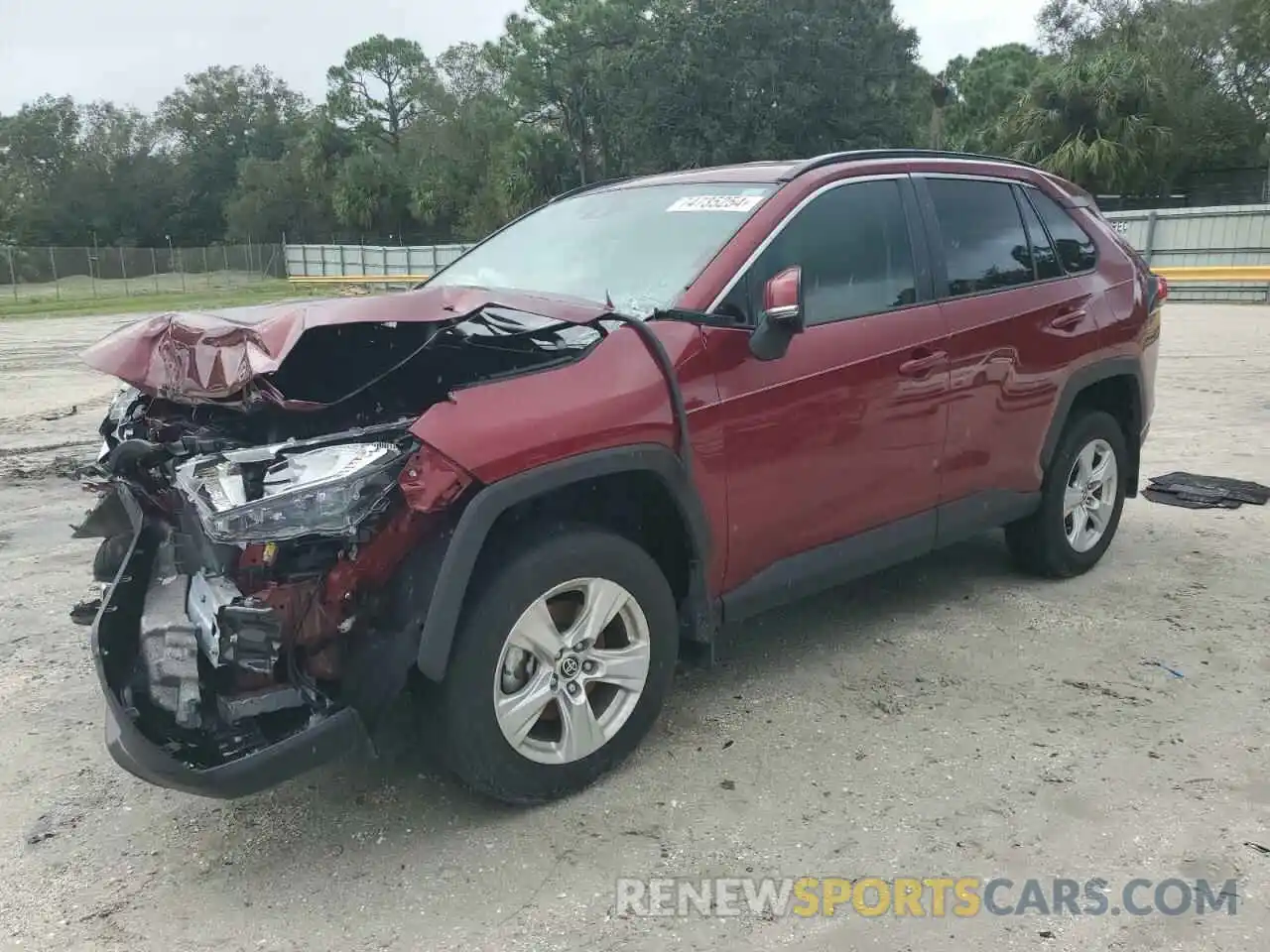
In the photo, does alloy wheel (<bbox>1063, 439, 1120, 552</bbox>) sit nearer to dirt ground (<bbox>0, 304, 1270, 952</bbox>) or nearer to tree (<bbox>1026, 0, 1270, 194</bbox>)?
dirt ground (<bbox>0, 304, 1270, 952</bbox>)

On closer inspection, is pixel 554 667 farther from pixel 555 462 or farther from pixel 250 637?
pixel 250 637

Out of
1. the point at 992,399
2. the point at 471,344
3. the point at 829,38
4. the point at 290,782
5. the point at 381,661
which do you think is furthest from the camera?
the point at 829,38

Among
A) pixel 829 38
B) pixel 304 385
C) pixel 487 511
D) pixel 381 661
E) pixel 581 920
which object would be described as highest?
pixel 829 38

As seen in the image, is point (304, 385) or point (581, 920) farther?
point (304, 385)

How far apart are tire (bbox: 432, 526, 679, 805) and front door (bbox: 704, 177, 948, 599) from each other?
1.47ft

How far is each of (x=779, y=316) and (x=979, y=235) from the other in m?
1.64

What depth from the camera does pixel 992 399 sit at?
4426 millimetres

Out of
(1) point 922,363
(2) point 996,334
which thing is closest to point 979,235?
(2) point 996,334

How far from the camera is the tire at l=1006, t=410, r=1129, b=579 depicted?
4.95m

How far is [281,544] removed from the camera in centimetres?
271

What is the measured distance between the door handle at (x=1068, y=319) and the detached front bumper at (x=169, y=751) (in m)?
3.50

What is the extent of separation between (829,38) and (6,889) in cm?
5121

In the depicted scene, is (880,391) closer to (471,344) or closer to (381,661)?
(471,344)

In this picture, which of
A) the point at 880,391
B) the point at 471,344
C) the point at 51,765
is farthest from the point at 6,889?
the point at 880,391
